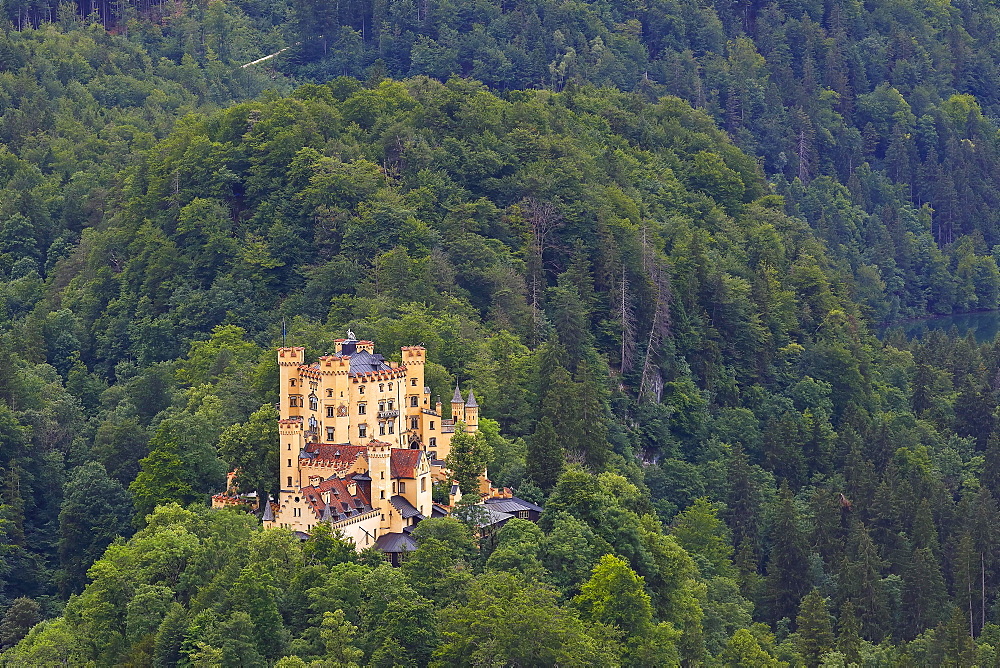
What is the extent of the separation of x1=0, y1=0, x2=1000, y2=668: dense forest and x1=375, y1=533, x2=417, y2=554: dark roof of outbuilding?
0.92 metres

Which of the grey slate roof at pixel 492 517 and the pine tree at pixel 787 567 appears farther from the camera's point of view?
the pine tree at pixel 787 567

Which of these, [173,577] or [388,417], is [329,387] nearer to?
[388,417]

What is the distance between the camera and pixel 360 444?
106312 millimetres

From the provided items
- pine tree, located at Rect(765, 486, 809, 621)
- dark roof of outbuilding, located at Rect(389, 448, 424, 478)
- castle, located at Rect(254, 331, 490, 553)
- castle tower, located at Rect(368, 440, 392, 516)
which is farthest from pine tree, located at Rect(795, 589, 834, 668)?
castle tower, located at Rect(368, 440, 392, 516)

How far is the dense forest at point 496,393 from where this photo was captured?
10262cm

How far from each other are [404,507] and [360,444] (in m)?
3.88

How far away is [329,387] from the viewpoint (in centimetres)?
10694

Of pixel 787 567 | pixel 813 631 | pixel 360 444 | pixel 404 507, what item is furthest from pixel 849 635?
pixel 360 444

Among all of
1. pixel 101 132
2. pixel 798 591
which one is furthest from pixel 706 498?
pixel 101 132

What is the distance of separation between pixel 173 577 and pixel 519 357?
3332 cm

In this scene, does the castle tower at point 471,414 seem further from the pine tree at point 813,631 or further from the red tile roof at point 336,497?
the pine tree at point 813,631

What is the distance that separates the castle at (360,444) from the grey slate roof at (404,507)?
0.15ft

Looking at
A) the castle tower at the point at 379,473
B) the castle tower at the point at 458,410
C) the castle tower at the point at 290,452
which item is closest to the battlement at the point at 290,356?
the castle tower at the point at 290,452

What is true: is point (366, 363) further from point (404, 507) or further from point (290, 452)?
point (404, 507)
